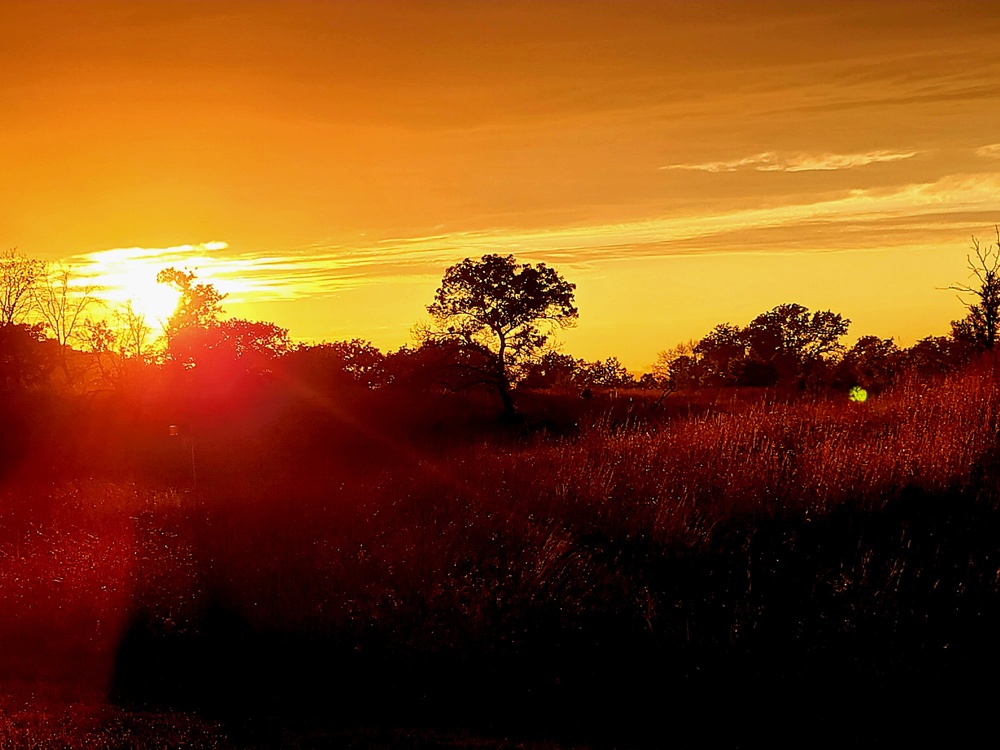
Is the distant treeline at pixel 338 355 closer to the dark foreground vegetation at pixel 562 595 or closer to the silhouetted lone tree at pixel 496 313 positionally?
the silhouetted lone tree at pixel 496 313

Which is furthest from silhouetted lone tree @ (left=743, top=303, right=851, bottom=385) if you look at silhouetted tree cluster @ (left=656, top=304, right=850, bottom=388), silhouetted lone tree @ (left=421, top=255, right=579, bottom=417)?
silhouetted lone tree @ (left=421, top=255, right=579, bottom=417)

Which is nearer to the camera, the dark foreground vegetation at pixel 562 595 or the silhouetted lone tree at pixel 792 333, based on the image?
the dark foreground vegetation at pixel 562 595

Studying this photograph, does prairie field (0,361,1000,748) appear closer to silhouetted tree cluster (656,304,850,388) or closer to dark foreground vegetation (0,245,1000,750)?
dark foreground vegetation (0,245,1000,750)

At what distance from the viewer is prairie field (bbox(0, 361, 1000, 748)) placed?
8.51m

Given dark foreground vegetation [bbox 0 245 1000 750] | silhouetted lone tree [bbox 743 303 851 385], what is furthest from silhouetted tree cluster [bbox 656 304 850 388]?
dark foreground vegetation [bbox 0 245 1000 750]

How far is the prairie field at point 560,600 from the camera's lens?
8.51 m

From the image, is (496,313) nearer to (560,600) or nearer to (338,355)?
(338,355)

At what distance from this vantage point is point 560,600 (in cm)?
1040

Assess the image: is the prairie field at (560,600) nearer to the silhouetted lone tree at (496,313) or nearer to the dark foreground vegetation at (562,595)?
the dark foreground vegetation at (562,595)

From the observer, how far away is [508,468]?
17.5m

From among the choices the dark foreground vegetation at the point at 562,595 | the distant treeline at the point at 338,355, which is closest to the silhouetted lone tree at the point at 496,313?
the distant treeline at the point at 338,355

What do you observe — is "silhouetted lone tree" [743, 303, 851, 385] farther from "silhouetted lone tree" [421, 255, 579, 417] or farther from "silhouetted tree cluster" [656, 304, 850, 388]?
"silhouetted lone tree" [421, 255, 579, 417]

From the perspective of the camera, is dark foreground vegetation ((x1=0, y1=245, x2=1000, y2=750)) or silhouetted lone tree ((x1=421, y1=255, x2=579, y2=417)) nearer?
→ dark foreground vegetation ((x1=0, y1=245, x2=1000, y2=750))

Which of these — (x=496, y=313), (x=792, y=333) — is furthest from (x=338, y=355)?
(x=792, y=333)
